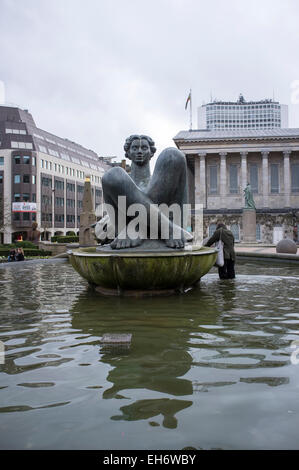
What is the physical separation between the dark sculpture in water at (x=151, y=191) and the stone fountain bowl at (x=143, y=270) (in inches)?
22.1

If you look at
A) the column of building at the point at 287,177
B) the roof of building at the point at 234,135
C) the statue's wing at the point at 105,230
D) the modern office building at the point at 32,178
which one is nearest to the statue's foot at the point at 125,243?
the statue's wing at the point at 105,230

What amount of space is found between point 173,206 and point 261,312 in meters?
2.68

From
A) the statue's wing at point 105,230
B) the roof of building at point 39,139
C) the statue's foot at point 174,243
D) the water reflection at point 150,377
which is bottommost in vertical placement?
the water reflection at point 150,377

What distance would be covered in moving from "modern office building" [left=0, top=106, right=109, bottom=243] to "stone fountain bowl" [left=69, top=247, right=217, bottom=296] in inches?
1966

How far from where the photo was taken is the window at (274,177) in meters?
56.8

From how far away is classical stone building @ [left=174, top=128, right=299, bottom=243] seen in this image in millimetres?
54656

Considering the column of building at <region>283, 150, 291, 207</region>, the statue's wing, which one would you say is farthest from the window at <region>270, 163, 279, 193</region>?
the statue's wing

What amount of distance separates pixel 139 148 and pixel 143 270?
8.49 ft

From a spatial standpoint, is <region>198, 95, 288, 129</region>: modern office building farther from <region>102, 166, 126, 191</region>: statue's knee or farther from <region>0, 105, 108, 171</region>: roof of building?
<region>102, 166, 126, 191</region>: statue's knee

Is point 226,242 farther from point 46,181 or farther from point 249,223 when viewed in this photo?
point 46,181

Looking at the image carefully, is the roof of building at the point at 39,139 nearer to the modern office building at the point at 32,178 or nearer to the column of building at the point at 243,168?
the modern office building at the point at 32,178

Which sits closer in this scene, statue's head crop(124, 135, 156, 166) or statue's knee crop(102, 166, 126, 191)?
statue's knee crop(102, 166, 126, 191)

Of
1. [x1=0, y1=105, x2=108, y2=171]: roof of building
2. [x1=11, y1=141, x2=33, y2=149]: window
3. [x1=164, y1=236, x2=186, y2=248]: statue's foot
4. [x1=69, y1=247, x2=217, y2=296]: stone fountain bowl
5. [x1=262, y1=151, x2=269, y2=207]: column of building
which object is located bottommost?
[x1=69, y1=247, x2=217, y2=296]: stone fountain bowl

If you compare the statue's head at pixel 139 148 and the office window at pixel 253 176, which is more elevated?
the office window at pixel 253 176
